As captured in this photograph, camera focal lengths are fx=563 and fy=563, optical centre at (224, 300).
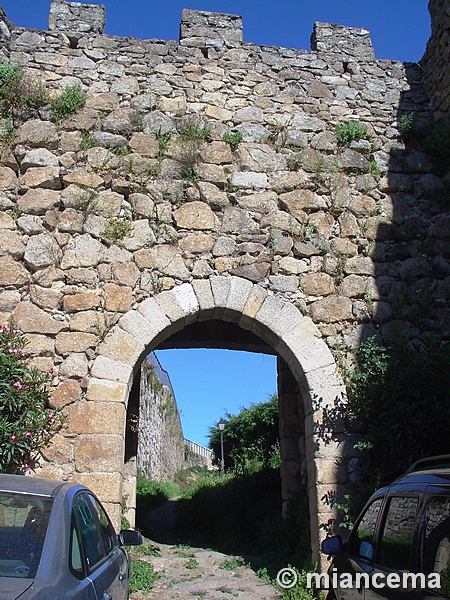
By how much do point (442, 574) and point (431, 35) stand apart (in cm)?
654

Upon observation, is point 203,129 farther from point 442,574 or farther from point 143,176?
point 442,574

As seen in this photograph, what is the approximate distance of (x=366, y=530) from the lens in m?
3.11

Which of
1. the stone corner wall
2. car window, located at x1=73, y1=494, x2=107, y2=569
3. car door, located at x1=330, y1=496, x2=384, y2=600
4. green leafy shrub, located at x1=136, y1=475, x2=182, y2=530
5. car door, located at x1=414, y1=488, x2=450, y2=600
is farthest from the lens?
green leafy shrub, located at x1=136, y1=475, x2=182, y2=530

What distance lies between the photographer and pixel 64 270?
5461 mm

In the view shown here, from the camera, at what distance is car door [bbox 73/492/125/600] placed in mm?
2385

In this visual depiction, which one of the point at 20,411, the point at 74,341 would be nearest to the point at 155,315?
the point at 74,341

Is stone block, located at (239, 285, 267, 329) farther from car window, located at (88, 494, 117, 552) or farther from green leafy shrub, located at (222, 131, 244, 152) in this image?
car window, located at (88, 494, 117, 552)

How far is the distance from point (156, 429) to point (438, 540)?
11780mm

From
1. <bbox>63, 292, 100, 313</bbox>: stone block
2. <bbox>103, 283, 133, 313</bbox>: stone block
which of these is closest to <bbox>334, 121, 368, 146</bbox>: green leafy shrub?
<bbox>103, 283, 133, 313</bbox>: stone block

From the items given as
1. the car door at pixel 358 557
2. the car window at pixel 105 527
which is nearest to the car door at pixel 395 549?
the car door at pixel 358 557

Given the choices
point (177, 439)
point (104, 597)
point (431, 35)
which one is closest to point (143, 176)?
point (431, 35)

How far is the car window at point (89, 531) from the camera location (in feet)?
8.10

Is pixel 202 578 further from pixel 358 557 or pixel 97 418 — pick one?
pixel 358 557

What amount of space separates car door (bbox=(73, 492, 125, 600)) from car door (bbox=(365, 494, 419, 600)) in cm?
120
